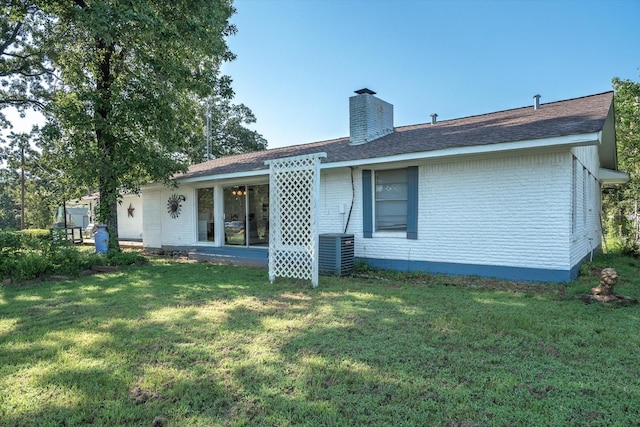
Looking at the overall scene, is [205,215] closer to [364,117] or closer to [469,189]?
[364,117]

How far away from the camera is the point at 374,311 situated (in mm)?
5156

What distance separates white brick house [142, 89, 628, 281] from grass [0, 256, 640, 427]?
44.5 inches

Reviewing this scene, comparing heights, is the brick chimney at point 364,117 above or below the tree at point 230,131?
below

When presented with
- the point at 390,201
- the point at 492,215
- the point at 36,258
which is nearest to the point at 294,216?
the point at 390,201

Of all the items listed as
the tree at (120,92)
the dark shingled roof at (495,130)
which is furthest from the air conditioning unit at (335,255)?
the tree at (120,92)

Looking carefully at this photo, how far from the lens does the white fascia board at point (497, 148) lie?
5.80m

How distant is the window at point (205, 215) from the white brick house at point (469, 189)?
4.35ft

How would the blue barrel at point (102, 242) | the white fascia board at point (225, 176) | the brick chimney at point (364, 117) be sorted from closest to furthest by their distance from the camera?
the white fascia board at point (225, 176) → the brick chimney at point (364, 117) → the blue barrel at point (102, 242)

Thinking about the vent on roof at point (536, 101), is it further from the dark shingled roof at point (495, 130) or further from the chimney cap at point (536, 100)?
the dark shingled roof at point (495, 130)

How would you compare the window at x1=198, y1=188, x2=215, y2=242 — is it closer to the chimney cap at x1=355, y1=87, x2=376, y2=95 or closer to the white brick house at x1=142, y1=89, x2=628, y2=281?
the white brick house at x1=142, y1=89, x2=628, y2=281

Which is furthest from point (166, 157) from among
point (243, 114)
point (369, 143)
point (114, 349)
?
point (243, 114)

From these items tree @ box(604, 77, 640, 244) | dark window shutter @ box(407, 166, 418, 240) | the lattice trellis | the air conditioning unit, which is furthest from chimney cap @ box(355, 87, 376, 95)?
tree @ box(604, 77, 640, 244)

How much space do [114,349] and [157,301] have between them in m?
2.19

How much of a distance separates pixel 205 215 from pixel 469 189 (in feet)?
27.7
